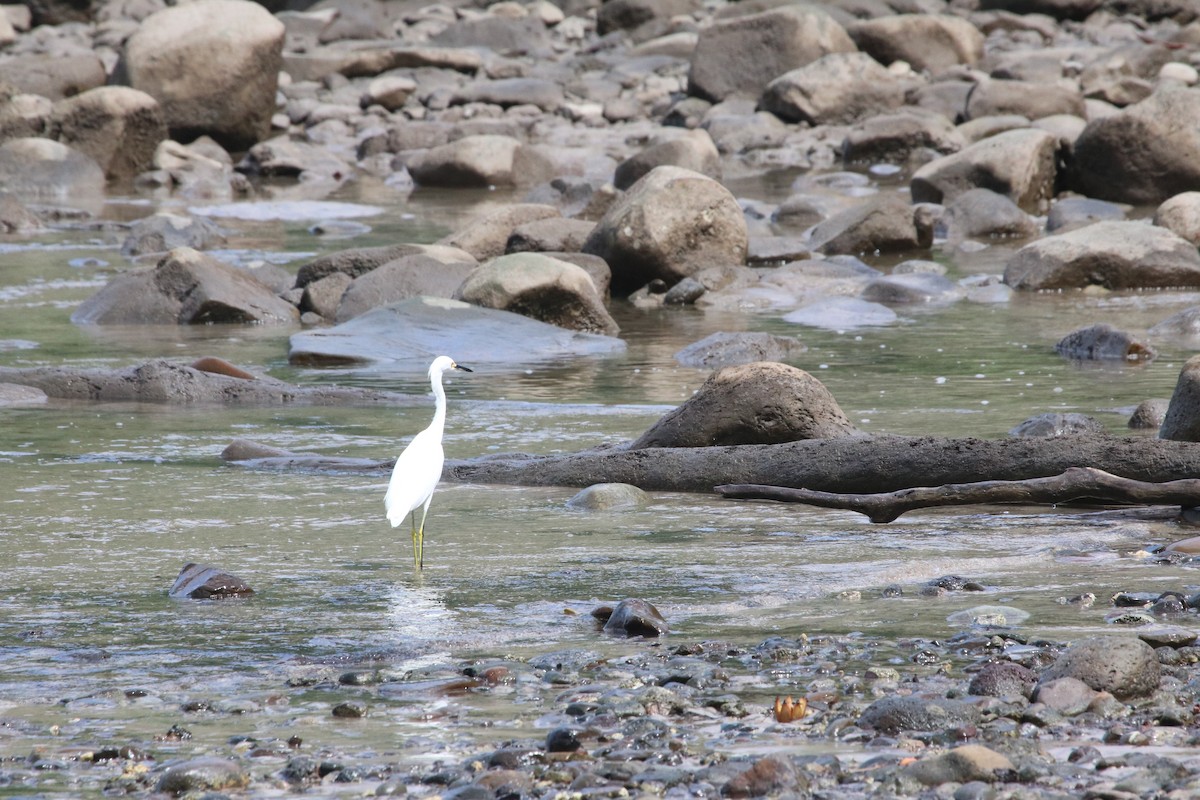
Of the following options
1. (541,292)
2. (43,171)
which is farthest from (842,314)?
(43,171)

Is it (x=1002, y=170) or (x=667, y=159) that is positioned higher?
(x=1002, y=170)

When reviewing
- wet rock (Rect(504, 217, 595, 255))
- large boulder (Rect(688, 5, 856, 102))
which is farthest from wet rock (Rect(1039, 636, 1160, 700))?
→ large boulder (Rect(688, 5, 856, 102))

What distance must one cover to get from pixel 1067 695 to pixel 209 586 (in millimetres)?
2842

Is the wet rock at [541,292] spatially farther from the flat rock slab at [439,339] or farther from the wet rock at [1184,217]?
the wet rock at [1184,217]

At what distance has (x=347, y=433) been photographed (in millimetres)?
8930

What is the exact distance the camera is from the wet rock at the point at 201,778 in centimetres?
362

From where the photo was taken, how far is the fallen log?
6.42 metres

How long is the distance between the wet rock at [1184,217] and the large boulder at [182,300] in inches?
338

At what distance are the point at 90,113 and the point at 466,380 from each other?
53.0 ft

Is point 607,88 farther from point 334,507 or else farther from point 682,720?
point 682,720

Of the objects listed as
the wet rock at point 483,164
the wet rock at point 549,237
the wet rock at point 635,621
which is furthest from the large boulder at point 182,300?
the wet rock at point 483,164

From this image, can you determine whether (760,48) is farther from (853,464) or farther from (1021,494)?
(1021,494)

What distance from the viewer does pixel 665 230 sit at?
579 inches

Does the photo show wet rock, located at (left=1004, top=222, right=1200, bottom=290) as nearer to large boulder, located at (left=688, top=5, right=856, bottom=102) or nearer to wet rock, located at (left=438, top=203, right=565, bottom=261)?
wet rock, located at (left=438, top=203, right=565, bottom=261)
